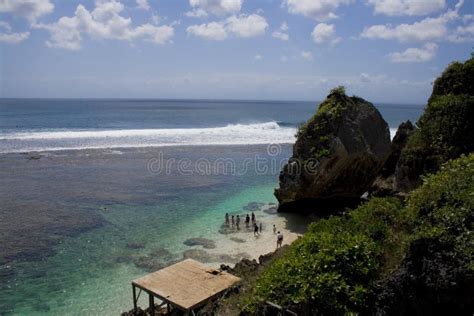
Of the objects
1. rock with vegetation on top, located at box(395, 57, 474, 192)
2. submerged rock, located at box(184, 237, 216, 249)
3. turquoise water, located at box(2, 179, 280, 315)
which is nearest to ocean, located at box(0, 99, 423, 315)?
turquoise water, located at box(2, 179, 280, 315)

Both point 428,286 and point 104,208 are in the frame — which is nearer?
point 428,286

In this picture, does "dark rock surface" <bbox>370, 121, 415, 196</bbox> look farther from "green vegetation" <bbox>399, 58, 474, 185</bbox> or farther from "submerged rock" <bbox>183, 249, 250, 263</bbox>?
"submerged rock" <bbox>183, 249, 250, 263</bbox>

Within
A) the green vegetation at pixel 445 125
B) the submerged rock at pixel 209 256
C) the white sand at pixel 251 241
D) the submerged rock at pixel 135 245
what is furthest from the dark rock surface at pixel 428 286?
the submerged rock at pixel 135 245

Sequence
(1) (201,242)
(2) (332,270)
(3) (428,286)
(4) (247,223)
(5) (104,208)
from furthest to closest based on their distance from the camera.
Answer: (5) (104,208) → (4) (247,223) → (1) (201,242) → (2) (332,270) → (3) (428,286)

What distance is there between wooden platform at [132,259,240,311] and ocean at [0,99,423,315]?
227 cm

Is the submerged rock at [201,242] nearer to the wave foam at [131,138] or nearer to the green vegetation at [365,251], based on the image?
the green vegetation at [365,251]

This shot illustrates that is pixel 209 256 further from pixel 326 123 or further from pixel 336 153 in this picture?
pixel 326 123

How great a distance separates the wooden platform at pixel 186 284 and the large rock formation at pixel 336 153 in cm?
963

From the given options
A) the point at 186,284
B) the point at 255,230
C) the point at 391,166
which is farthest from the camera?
the point at 391,166

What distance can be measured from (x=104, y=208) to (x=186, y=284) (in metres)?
13.8

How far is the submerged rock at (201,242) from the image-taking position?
18016 millimetres

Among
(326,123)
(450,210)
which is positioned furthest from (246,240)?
(450,210)

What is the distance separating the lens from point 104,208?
77.5ft

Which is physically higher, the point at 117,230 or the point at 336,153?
the point at 336,153
